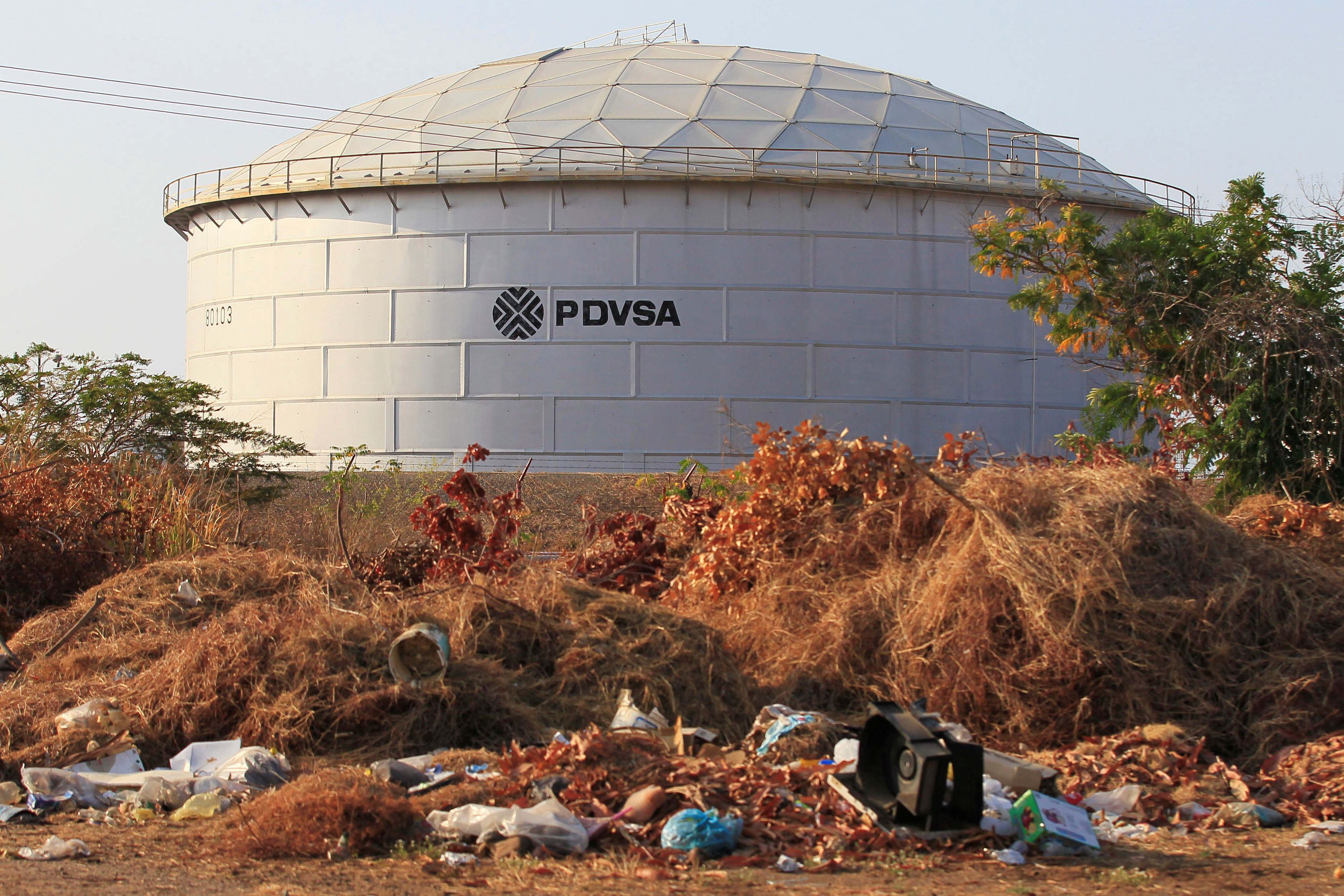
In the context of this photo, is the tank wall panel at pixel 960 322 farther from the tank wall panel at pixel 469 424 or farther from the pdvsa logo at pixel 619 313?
the tank wall panel at pixel 469 424

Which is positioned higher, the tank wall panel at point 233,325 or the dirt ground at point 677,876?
the tank wall panel at point 233,325

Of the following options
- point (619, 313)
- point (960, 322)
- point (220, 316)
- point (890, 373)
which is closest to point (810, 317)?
point (890, 373)

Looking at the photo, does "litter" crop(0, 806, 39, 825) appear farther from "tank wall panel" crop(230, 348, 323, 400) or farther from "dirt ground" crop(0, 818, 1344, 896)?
"tank wall panel" crop(230, 348, 323, 400)

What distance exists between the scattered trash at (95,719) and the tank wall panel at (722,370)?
13.0m

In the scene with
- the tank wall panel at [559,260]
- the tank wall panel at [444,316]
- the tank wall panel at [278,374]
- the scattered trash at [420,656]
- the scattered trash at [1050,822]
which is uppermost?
the tank wall panel at [559,260]

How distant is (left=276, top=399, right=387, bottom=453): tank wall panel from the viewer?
65.5ft

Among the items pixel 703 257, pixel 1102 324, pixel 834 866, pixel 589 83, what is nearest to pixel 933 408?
pixel 703 257

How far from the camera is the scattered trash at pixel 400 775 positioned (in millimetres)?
5742

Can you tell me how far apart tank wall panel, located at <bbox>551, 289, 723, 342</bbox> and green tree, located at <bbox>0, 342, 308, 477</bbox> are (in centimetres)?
535

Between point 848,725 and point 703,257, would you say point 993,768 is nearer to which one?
point 848,725

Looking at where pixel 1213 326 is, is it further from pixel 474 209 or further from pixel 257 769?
pixel 474 209

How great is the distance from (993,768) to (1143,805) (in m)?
0.76

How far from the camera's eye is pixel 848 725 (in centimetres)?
663

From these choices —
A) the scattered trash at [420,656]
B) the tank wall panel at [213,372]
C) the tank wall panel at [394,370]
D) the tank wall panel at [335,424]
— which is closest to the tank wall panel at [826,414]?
the tank wall panel at [394,370]
